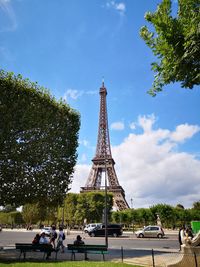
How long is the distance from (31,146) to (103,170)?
225 ft

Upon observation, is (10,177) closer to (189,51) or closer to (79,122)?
(79,122)

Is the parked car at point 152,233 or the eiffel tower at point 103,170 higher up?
the eiffel tower at point 103,170

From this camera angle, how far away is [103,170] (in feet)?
292

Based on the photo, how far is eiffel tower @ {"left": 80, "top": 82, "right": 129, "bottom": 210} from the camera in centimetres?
8625

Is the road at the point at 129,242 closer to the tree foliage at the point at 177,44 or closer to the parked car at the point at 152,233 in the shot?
the parked car at the point at 152,233

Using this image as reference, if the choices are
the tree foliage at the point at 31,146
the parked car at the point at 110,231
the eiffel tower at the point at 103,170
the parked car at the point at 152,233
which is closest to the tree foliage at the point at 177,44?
the tree foliage at the point at 31,146

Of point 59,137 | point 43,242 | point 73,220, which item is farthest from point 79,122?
point 73,220

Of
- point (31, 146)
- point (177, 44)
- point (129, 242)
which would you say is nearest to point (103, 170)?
point (129, 242)

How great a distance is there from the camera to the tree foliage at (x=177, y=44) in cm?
975

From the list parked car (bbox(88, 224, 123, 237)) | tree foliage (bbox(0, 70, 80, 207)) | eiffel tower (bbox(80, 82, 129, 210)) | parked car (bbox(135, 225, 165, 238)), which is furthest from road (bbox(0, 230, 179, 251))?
eiffel tower (bbox(80, 82, 129, 210))

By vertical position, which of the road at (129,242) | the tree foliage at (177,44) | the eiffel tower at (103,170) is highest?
the eiffel tower at (103,170)

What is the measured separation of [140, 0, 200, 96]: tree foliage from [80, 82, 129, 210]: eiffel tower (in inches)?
2948

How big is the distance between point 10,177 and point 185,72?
47.5 ft

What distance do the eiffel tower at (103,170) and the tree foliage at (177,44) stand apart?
7487 cm
